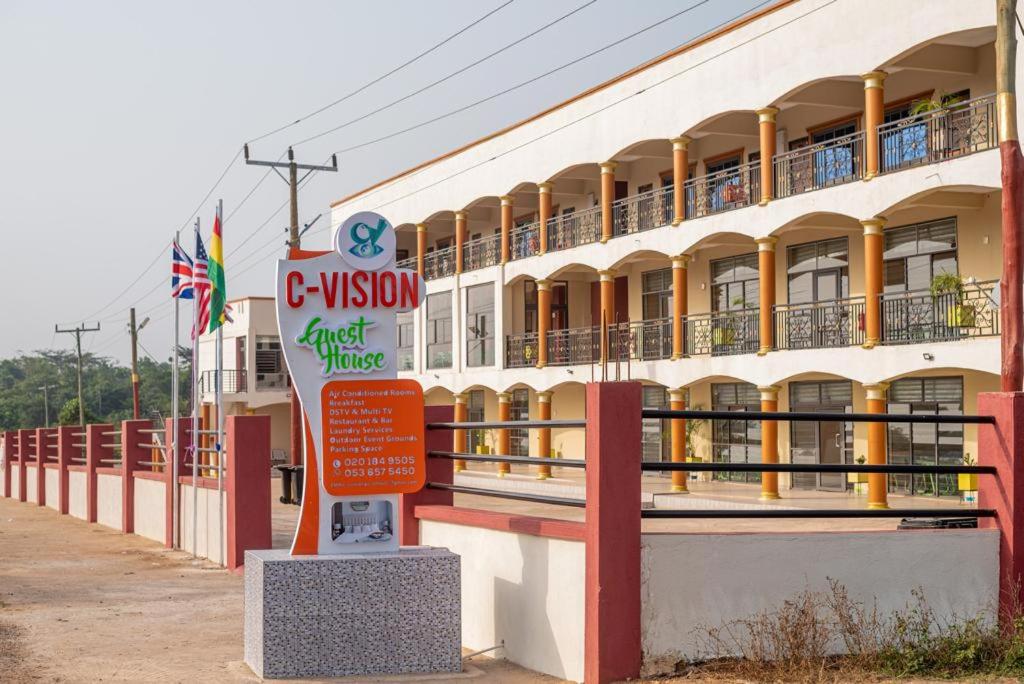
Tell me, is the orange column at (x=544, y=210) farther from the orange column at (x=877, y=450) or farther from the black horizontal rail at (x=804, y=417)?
the black horizontal rail at (x=804, y=417)

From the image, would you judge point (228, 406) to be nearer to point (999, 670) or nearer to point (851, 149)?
point (851, 149)

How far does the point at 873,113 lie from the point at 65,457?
22.9 metres

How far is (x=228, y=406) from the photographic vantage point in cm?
6512

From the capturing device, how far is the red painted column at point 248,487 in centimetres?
1731

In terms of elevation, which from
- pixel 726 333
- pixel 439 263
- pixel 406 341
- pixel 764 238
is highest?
pixel 439 263

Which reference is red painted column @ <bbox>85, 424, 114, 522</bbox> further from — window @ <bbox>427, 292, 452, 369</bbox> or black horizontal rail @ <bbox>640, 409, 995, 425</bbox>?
black horizontal rail @ <bbox>640, 409, 995, 425</bbox>

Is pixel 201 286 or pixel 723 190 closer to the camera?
pixel 201 286

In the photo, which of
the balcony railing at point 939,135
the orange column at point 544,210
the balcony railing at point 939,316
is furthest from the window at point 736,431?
the balcony railing at point 939,135

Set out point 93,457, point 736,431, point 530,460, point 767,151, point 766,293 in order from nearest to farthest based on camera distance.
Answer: point 530,460, point 93,457, point 767,151, point 766,293, point 736,431

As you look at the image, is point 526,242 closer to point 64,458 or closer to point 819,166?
point 819,166

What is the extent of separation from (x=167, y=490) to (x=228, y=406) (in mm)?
44011

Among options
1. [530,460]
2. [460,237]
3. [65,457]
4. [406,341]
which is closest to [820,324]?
[460,237]

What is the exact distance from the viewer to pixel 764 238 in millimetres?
30062

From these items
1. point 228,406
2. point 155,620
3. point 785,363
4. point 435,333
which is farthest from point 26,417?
point 155,620
